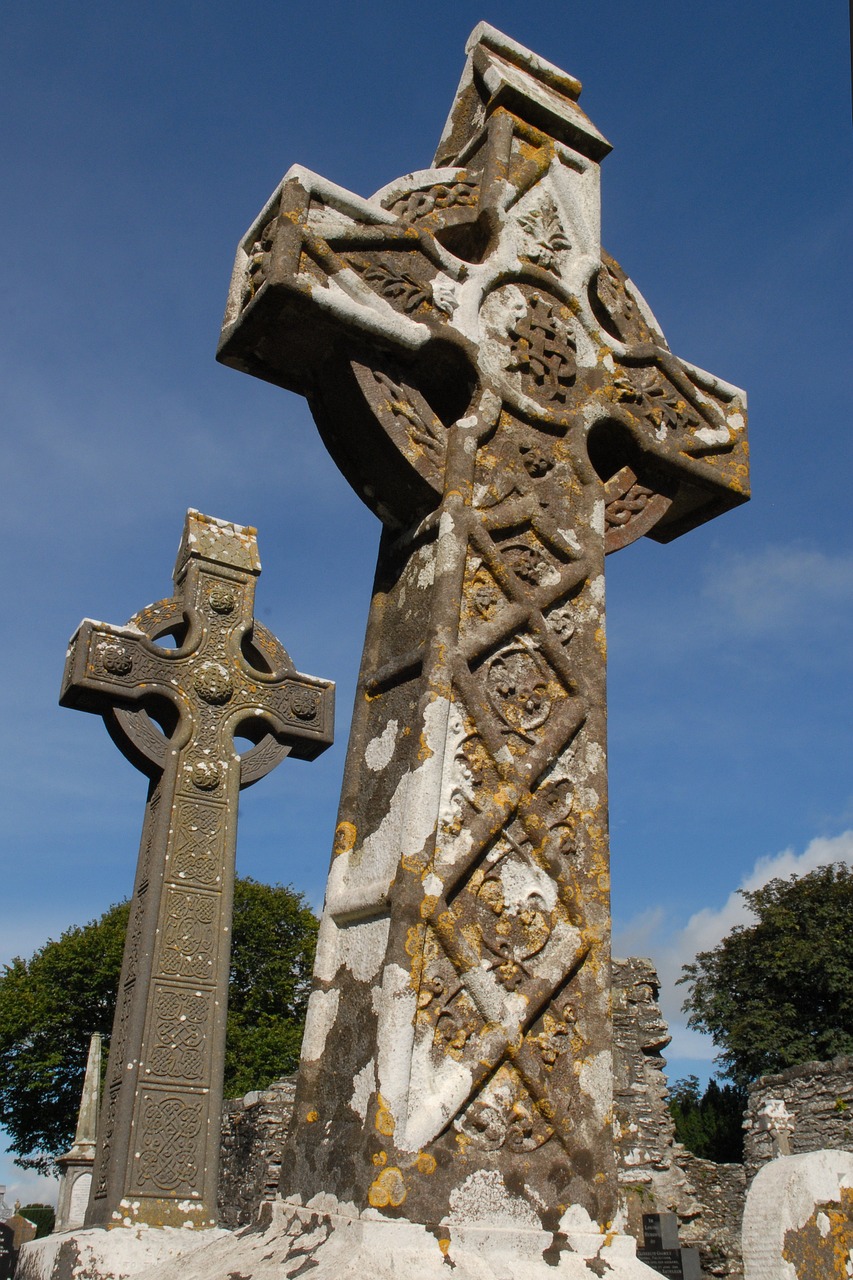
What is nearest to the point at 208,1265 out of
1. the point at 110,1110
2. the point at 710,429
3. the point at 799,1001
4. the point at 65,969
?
the point at 710,429

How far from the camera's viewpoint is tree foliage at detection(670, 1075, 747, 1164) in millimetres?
33344

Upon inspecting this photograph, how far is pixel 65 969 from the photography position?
36812 millimetres

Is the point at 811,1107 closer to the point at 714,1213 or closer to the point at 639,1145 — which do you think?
the point at 714,1213

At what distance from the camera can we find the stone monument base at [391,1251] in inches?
100

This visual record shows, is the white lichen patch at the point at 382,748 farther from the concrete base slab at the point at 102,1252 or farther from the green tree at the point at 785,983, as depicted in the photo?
the green tree at the point at 785,983

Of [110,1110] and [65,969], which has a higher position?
[65,969]

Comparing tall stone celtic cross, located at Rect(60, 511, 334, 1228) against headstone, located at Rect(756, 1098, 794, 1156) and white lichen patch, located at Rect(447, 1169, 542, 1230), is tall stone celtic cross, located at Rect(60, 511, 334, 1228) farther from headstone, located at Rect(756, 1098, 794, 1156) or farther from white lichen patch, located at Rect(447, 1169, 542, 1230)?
headstone, located at Rect(756, 1098, 794, 1156)

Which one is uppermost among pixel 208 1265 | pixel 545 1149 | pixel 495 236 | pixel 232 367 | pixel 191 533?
pixel 191 533

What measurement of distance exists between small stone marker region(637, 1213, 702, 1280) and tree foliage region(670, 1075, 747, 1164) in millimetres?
19380

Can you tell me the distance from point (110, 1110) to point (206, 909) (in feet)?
4.35

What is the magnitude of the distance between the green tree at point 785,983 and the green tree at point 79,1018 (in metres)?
14.6

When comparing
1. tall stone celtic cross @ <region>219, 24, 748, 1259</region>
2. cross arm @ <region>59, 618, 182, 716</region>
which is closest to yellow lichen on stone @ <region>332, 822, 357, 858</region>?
tall stone celtic cross @ <region>219, 24, 748, 1259</region>

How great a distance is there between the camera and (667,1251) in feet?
45.2

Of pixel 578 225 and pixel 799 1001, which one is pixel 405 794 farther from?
pixel 799 1001
